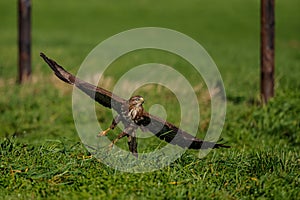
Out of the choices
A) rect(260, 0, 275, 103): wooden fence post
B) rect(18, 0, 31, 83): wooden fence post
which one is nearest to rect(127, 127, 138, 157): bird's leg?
rect(260, 0, 275, 103): wooden fence post

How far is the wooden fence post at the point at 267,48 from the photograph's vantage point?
369 inches

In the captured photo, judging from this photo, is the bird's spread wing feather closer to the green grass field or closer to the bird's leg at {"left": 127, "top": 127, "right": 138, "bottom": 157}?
the bird's leg at {"left": 127, "top": 127, "right": 138, "bottom": 157}

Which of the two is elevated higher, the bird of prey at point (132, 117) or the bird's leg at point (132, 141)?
the bird of prey at point (132, 117)

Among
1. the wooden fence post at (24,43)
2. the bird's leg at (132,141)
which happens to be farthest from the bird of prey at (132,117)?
the wooden fence post at (24,43)

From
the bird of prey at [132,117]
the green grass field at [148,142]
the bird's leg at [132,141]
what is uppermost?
the bird of prey at [132,117]

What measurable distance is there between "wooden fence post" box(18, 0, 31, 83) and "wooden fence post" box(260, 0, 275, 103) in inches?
214

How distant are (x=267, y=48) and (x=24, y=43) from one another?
570 centimetres

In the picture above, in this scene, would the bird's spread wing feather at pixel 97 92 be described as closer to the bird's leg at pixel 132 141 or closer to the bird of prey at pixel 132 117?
the bird of prey at pixel 132 117

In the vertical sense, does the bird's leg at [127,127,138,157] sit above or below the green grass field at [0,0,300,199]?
above

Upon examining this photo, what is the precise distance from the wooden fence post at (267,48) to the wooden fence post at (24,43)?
Answer: 5424 millimetres

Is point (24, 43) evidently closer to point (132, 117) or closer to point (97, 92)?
point (97, 92)

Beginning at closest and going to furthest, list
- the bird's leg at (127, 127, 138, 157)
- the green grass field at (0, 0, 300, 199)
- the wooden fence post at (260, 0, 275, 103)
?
the green grass field at (0, 0, 300, 199), the bird's leg at (127, 127, 138, 157), the wooden fence post at (260, 0, 275, 103)

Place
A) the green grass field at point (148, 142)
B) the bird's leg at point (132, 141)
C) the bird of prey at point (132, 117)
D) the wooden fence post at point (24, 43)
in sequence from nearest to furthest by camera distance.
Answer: the green grass field at point (148, 142) → the bird of prey at point (132, 117) → the bird's leg at point (132, 141) → the wooden fence post at point (24, 43)

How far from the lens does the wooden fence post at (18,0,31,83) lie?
39.8ft
